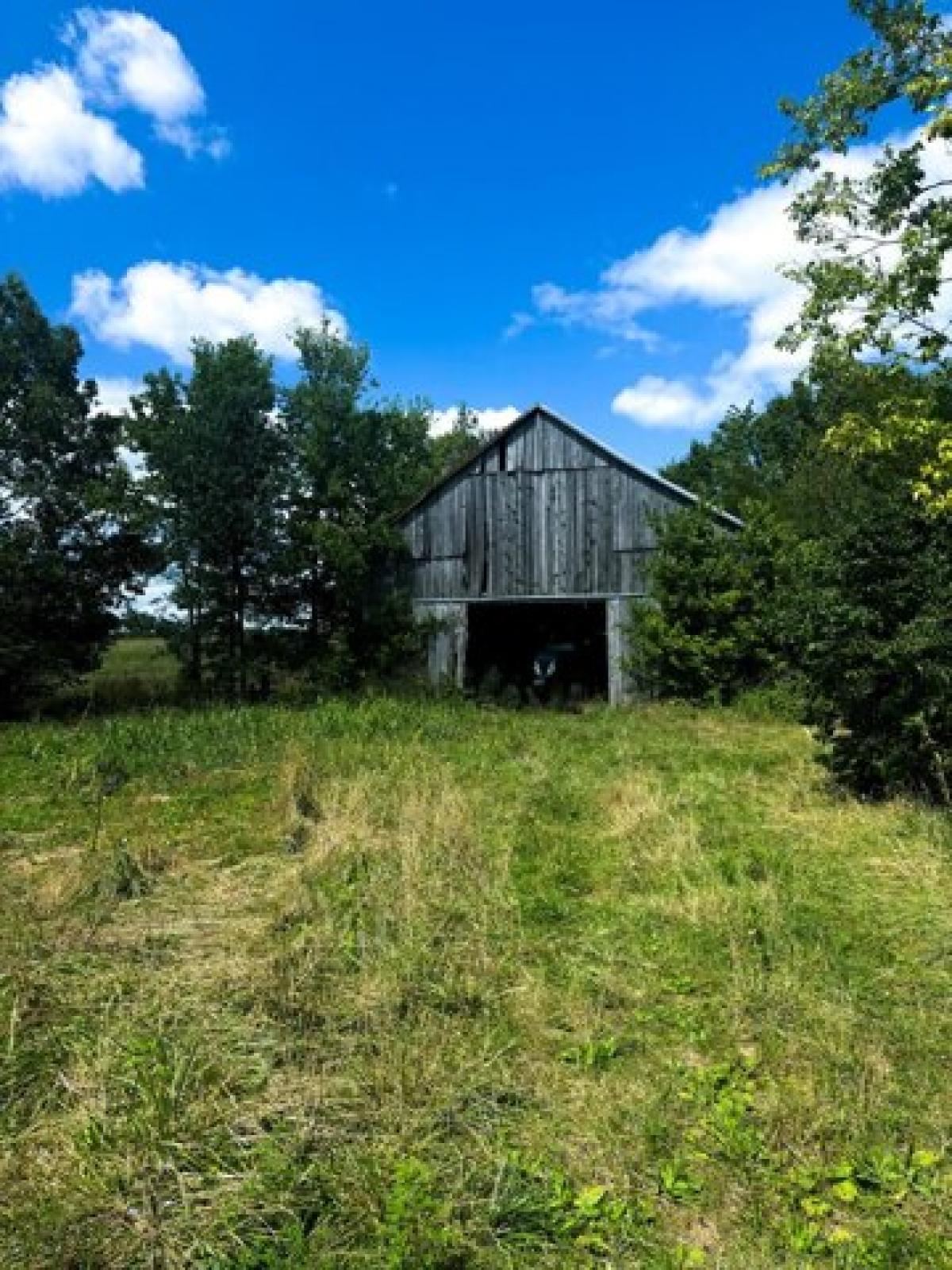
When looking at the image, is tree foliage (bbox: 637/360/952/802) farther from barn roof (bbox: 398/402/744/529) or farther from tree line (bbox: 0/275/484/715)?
tree line (bbox: 0/275/484/715)

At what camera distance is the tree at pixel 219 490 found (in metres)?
17.6

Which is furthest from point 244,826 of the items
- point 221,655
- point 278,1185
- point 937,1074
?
point 221,655

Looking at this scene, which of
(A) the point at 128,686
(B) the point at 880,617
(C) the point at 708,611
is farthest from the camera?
(A) the point at 128,686

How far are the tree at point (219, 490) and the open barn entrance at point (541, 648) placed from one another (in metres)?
5.43

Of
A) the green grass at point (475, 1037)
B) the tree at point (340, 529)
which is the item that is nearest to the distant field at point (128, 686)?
the tree at point (340, 529)

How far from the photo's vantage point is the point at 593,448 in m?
18.5

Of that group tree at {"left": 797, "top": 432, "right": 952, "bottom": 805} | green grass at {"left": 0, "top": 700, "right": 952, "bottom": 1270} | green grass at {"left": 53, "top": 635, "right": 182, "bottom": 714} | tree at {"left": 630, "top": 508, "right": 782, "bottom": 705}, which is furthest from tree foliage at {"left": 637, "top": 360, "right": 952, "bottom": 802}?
green grass at {"left": 53, "top": 635, "right": 182, "bottom": 714}

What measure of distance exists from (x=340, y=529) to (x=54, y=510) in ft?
20.8

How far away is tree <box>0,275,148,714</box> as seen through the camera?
17141 mm

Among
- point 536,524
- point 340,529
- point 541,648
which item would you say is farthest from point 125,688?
point 541,648

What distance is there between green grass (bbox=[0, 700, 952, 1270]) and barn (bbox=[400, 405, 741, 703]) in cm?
1102

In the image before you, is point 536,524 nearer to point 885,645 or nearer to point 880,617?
point 880,617

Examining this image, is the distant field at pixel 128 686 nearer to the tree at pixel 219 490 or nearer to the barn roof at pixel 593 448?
the tree at pixel 219 490

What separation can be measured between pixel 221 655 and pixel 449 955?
15.3 m
